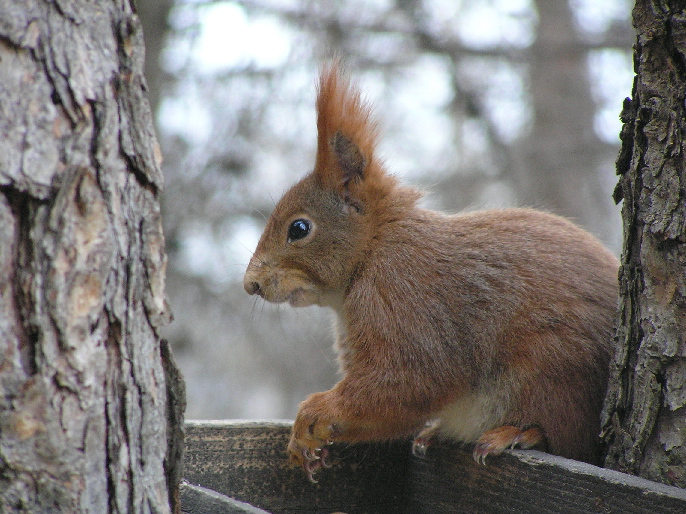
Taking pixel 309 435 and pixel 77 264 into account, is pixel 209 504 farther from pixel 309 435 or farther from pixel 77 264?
pixel 77 264

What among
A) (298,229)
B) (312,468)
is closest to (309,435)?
(312,468)

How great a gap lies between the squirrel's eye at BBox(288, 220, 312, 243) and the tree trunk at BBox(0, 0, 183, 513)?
68 cm

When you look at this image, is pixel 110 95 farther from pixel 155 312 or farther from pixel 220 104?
pixel 220 104

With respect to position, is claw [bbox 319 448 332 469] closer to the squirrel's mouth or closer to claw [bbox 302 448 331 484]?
claw [bbox 302 448 331 484]

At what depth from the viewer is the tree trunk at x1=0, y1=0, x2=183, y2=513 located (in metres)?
0.72

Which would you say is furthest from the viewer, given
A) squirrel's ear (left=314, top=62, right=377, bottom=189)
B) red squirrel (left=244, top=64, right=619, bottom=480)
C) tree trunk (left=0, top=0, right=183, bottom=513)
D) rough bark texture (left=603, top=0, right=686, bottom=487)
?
squirrel's ear (left=314, top=62, right=377, bottom=189)

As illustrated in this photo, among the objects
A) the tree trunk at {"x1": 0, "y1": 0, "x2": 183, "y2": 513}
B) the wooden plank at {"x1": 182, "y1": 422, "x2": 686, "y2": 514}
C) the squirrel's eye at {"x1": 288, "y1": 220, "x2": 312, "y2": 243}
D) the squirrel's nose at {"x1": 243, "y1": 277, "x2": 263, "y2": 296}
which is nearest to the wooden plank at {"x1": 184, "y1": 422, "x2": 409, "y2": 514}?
the wooden plank at {"x1": 182, "y1": 422, "x2": 686, "y2": 514}

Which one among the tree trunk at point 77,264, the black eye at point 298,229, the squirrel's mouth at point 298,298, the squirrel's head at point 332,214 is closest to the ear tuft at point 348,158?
the squirrel's head at point 332,214

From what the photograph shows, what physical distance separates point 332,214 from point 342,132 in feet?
0.57

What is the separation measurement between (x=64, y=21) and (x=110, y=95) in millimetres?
88

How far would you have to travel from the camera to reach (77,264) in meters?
0.76

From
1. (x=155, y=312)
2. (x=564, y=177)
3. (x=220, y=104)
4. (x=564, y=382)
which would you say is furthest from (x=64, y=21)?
(x=564, y=177)

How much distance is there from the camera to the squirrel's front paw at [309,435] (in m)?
1.29

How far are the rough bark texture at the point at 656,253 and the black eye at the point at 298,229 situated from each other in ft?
2.11
